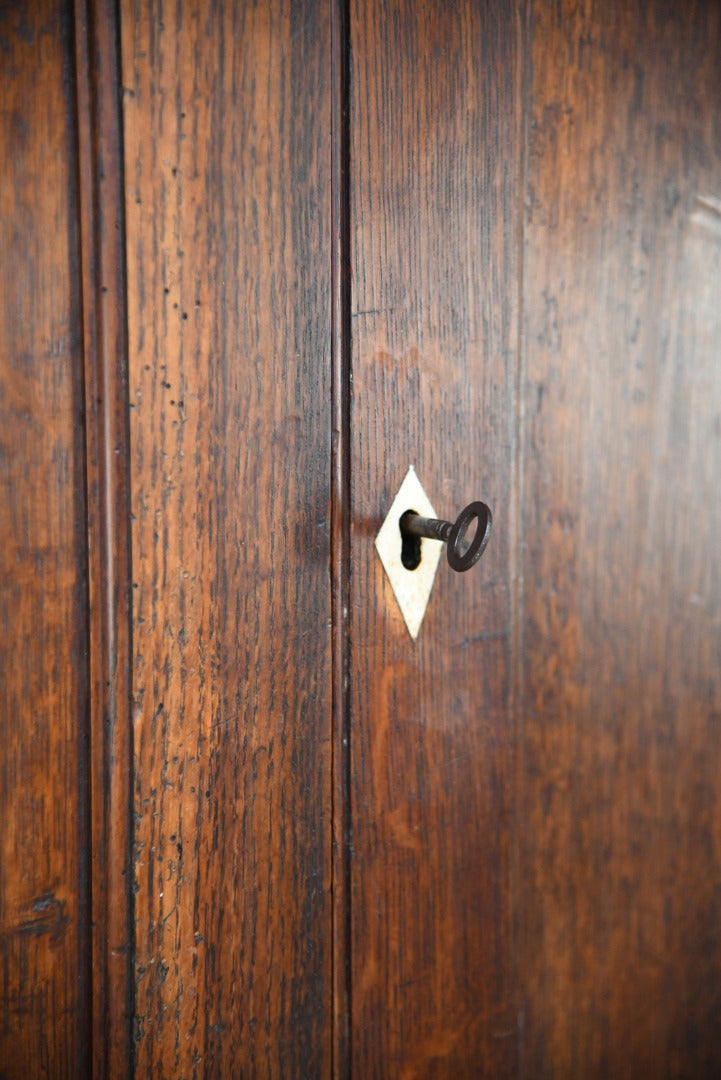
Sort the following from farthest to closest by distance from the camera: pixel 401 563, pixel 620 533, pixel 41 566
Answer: pixel 620 533 < pixel 401 563 < pixel 41 566

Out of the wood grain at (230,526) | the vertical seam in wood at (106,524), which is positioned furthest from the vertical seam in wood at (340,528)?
the vertical seam in wood at (106,524)

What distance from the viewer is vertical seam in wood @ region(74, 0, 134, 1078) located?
1.27 feet

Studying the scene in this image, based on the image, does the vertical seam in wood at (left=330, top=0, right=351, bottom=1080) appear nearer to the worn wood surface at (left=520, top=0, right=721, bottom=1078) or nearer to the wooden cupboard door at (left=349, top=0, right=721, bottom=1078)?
the wooden cupboard door at (left=349, top=0, right=721, bottom=1078)

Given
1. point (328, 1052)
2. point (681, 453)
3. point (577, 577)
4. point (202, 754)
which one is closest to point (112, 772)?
point (202, 754)

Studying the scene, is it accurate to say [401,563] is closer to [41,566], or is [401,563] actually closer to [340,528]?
[340,528]

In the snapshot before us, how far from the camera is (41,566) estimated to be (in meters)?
0.39

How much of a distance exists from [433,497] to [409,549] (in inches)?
1.6

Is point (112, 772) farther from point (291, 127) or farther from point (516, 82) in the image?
point (516, 82)

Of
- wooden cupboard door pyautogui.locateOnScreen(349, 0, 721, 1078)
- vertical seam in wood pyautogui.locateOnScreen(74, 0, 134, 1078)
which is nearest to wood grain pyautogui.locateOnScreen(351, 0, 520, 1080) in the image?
wooden cupboard door pyautogui.locateOnScreen(349, 0, 721, 1078)

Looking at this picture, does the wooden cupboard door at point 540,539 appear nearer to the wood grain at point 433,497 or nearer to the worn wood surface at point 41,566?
the wood grain at point 433,497

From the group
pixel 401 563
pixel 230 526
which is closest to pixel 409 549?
pixel 401 563

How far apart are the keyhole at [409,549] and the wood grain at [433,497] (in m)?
0.02

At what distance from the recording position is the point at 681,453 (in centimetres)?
66

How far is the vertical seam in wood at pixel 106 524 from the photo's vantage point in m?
0.39
